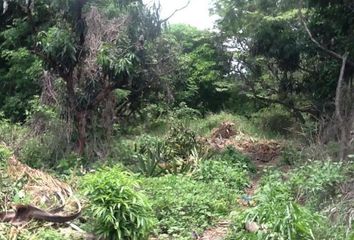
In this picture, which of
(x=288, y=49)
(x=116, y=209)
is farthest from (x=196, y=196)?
(x=288, y=49)

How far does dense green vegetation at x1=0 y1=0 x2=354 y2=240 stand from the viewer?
4617 millimetres

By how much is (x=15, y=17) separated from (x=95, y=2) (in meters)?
6.56

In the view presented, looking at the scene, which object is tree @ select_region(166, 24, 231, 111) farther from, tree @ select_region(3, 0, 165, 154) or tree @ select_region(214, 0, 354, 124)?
tree @ select_region(3, 0, 165, 154)

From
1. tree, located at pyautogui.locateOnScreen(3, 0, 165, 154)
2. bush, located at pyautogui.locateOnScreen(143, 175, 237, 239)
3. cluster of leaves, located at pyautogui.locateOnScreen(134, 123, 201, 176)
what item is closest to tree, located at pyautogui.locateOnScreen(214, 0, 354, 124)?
cluster of leaves, located at pyautogui.locateOnScreen(134, 123, 201, 176)

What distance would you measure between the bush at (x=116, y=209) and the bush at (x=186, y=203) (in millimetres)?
479

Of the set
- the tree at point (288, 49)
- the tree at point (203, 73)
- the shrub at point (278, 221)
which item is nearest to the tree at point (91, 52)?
the tree at point (288, 49)

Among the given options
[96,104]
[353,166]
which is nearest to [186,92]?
[96,104]

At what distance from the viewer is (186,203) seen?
5516mm

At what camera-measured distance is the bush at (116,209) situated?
174 inches

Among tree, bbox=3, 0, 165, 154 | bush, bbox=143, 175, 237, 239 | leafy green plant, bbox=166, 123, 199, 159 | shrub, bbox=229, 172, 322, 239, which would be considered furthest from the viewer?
leafy green plant, bbox=166, 123, 199, 159

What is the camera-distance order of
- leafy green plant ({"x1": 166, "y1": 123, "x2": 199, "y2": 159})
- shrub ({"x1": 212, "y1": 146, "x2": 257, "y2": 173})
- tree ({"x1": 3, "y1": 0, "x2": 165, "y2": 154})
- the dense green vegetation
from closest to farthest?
the dense green vegetation → tree ({"x1": 3, "y1": 0, "x2": 165, "y2": 154}) → shrub ({"x1": 212, "y1": 146, "x2": 257, "y2": 173}) → leafy green plant ({"x1": 166, "y1": 123, "x2": 199, "y2": 159})

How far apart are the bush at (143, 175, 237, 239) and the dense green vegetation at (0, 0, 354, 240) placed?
0.06 feet

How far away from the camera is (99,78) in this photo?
8500mm

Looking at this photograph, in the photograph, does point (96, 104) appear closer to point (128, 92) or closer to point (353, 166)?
point (128, 92)
